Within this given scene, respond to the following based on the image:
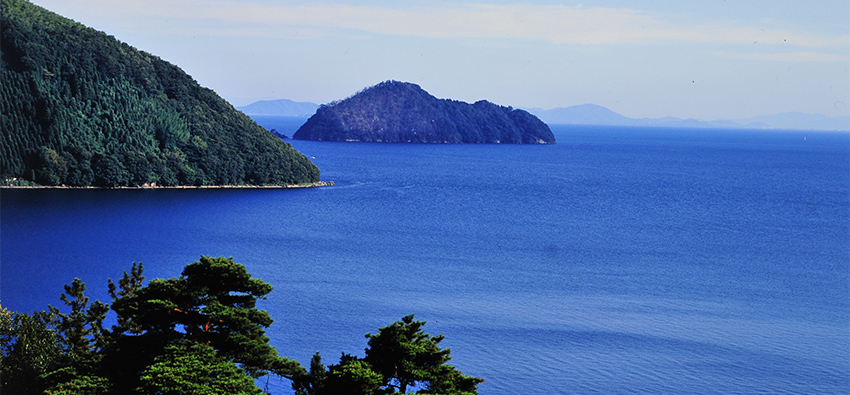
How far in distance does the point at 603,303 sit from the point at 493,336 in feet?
28.9

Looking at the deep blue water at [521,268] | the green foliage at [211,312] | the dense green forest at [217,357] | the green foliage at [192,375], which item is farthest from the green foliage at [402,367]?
the deep blue water at [521,268]

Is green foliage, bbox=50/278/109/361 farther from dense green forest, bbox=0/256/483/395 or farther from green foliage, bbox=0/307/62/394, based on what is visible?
dense green forest, bbox=0/256/483/395

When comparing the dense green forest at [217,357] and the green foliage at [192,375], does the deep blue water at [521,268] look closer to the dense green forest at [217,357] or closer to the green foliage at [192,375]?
the dense green forest at [217,357]

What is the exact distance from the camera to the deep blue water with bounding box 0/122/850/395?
32.8 metres

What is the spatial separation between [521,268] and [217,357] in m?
34.1

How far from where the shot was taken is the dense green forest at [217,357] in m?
15.7

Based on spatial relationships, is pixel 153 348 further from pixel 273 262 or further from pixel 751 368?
pixel 273 262

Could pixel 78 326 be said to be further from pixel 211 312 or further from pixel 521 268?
pixel 521 268

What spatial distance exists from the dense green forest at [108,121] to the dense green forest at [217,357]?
64560mm

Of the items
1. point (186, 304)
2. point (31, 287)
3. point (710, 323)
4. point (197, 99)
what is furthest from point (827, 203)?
point (186, 304)

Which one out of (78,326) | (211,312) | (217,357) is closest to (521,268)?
(78,326)

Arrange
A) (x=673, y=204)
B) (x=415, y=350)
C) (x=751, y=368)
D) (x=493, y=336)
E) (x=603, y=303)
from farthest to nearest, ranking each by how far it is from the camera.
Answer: (x=673, y=204), (x=603, y=303), (x=493, y=336), (x=751, y=368), (x=415, y=350)

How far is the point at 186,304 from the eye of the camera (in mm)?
17453

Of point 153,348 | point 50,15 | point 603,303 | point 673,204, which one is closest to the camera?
point 153,348
